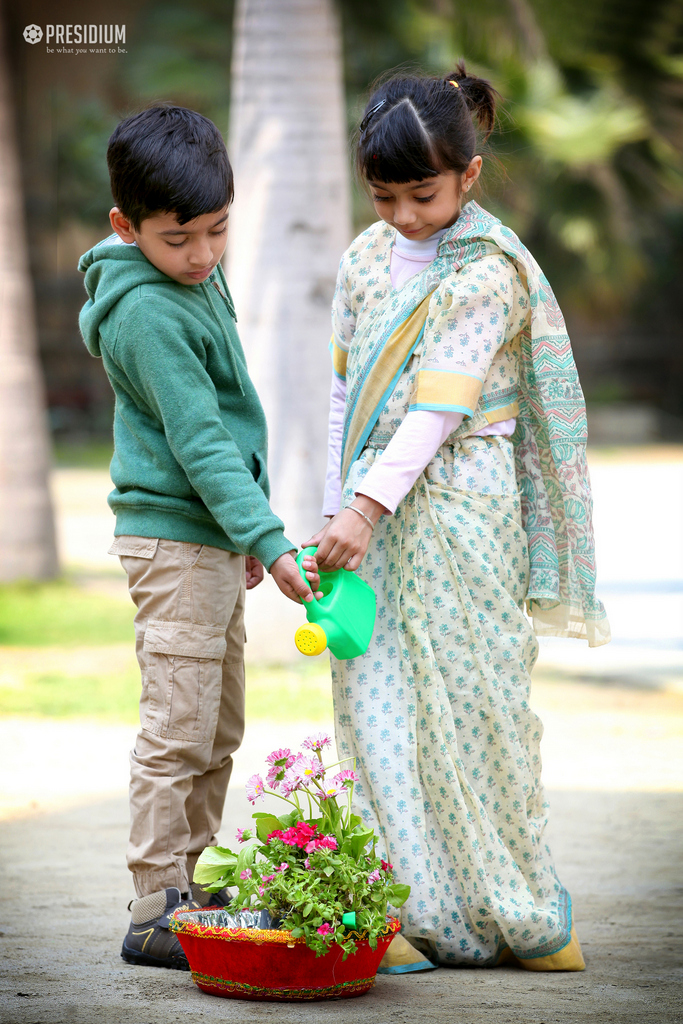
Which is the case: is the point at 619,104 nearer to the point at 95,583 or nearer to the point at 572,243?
the point at 572,243

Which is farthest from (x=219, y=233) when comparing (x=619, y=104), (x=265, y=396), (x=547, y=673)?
(x=619, y=104)

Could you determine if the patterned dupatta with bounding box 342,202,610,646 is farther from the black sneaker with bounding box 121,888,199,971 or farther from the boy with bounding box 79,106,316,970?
the black sneaker with bounding box 121,888,199,971

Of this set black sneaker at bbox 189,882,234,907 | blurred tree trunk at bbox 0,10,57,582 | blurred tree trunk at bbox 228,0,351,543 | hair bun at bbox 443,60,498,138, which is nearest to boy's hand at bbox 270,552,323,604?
black sneaker at bbox 189,882,234,907

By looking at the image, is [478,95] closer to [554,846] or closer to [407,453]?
[407,453]

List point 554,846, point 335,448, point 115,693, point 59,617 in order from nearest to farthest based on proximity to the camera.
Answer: point 335,448, point 554,846, point 115,693, point 59,617

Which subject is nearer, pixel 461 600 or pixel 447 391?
pixel 447 391

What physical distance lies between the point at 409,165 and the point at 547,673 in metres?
4.90

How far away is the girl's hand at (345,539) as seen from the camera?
2.42m

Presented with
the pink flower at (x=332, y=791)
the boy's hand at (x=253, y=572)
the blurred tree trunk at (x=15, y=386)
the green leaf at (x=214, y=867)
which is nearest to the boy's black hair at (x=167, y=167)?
the boy's hand at (x=253, y=572)

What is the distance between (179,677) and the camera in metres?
2.50

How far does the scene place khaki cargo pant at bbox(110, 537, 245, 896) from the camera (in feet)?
8.21

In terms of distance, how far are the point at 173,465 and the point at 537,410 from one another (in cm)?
87

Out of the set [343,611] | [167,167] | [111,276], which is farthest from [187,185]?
[343,611]

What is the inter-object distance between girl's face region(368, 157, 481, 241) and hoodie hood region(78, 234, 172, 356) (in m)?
0.50
